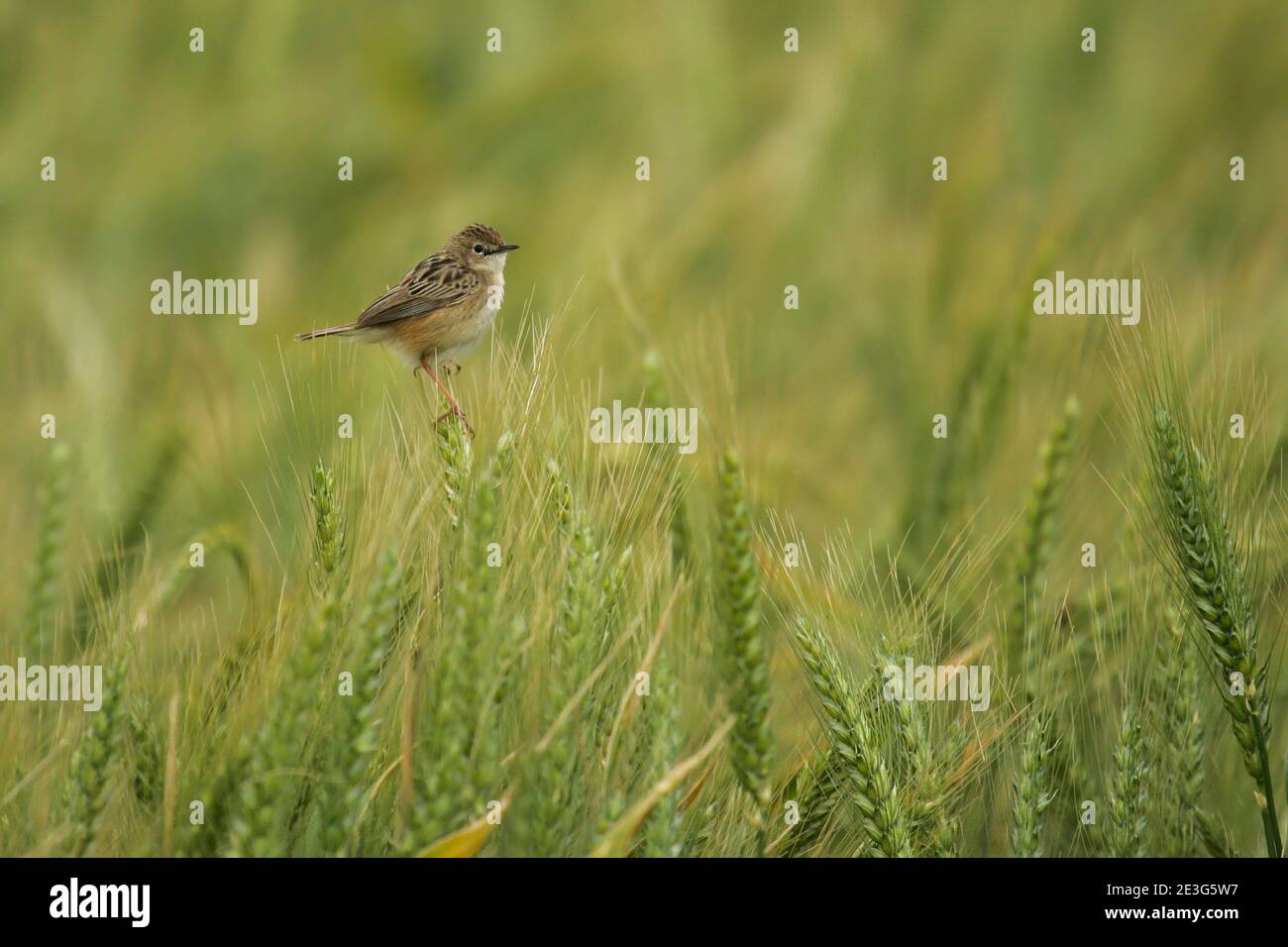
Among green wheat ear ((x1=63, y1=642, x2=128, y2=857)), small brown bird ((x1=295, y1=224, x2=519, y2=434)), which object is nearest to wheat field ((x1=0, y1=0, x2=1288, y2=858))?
green wheat ear ((x1=63, y1=642, x2=128, y2=857))

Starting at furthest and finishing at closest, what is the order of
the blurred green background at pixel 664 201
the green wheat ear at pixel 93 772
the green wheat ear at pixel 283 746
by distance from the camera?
the blurred green background at pixel 664 201 < the green wheat ear at pixel 93 772 < the green wheat ear at pixel 283 746

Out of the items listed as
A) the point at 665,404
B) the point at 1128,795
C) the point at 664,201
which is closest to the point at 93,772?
the point at 665,404

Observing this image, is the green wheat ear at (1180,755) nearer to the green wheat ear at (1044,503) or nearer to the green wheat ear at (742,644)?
the green wheat ear at (1044,503)

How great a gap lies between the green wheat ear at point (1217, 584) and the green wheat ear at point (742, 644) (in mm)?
712

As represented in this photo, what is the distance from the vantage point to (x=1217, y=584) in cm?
206

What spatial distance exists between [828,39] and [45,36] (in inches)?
141

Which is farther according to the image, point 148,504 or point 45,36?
point 45,36

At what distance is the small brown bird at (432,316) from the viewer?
256 cm

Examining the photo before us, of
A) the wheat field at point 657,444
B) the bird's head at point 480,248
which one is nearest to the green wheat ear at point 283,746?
the wheat field at point 657,444

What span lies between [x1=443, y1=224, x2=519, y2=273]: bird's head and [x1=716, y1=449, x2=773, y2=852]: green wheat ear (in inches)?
33.8

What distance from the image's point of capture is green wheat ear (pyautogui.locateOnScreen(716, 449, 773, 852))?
1.97 meters

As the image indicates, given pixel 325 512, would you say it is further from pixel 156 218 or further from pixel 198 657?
pixel 156 218

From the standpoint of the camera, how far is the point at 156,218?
5027mm

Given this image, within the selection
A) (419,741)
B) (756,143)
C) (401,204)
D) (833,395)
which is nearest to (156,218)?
(401,204)
